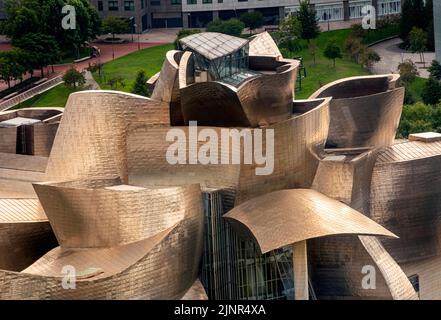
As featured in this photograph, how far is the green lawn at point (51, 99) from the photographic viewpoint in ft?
241

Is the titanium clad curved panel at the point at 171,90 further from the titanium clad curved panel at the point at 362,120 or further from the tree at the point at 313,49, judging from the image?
the tree at the point at 313,49

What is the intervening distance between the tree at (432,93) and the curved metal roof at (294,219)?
31008 millimetres

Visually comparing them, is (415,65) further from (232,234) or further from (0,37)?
(232,234)

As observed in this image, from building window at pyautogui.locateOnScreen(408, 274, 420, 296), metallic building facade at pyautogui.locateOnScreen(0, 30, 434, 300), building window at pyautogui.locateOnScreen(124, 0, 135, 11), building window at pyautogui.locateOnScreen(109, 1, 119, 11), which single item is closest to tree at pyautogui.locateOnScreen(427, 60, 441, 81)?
building window at pyautogui.locateOnScreen(124, 0, 135, 11)

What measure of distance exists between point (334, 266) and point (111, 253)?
279 inches

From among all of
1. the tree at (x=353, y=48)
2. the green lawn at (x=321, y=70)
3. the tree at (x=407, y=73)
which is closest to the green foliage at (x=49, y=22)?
the green lawn at (x=321, y=70)

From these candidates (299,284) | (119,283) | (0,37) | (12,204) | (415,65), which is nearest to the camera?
(119,283)

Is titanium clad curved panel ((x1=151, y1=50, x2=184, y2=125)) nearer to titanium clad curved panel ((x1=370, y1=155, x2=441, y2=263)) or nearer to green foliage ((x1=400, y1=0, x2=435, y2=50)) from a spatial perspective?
titanium clad curved panel ((x1=370, y1=155, x2=441, y2=263))

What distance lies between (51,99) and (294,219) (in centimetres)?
4067

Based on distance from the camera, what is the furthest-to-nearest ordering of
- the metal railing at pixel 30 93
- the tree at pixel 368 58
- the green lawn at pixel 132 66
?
1. the green lawn at pixel 132 66
2. the tree at pixel 368 58
3. the metal railing at pixel 30 93

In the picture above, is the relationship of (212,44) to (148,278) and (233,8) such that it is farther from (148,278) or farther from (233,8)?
(233,8)

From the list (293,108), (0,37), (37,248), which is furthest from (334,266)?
(0,37)

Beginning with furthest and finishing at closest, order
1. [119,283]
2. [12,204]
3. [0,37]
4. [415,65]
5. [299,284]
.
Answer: [0,37] < [415,65] < [12,204] < [299,284] < [119,283]

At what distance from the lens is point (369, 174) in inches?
1592
